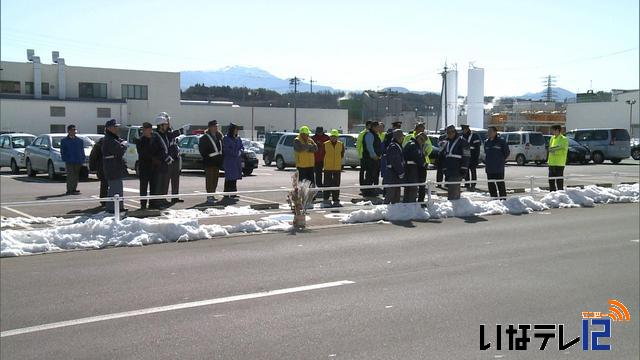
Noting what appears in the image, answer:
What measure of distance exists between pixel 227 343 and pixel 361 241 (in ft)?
18.0

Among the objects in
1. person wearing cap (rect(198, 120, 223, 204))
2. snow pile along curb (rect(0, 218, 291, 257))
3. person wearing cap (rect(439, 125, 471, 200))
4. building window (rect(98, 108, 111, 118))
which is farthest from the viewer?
building window (rect(98, 108, 111, 118))

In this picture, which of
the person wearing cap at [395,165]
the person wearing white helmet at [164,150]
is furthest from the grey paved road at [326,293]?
the person wearing white helmet at [164,150]

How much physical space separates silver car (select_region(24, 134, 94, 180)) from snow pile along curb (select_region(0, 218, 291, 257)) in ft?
38.2

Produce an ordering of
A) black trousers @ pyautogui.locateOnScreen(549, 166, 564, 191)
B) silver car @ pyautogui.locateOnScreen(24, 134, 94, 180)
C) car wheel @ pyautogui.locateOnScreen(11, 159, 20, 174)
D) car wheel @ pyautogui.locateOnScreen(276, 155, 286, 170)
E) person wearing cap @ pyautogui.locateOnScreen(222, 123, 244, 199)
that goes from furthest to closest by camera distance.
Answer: car wheel @ pyautogui.locateOnScreen(276, 155, 286, 170), car wheel @ pyautogui.locateOnScreen(11, 159, 20, 174), silver car @ pyautogui.locateOnScreen(24, 134, 94, 180), black trousers @ pyautogui.locateOnScreen(549, 166, 564, 191), person wearing cap @ pyautogui.locateOnScreen(222, 123, 244, 199)

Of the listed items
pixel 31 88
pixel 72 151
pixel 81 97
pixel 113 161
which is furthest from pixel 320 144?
pixel 31 88

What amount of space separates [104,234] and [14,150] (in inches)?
707

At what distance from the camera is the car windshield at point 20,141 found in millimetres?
27105

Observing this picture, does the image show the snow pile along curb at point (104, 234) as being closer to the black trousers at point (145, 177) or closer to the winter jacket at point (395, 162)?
the black trousers at point (145, 177)

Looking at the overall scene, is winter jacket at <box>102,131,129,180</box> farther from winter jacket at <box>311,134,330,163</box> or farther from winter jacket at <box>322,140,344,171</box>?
winter jacket at <box>322,140,344,171</box>

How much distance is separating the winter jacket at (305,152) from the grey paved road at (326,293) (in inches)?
140

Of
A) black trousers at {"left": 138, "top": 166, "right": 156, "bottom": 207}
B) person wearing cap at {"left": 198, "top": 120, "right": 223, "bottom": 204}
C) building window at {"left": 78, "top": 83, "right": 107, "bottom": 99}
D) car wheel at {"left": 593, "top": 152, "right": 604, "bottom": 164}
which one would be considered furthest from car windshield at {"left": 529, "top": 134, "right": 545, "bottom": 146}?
→ building window at {"left": 78, "top": 83, "right": 107, "bottom": 99}

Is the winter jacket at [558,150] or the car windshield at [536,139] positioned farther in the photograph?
the car windshield at [536,139]

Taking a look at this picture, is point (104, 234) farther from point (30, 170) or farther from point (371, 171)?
point (30, 170)

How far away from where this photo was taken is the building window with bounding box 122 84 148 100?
6625 cm
